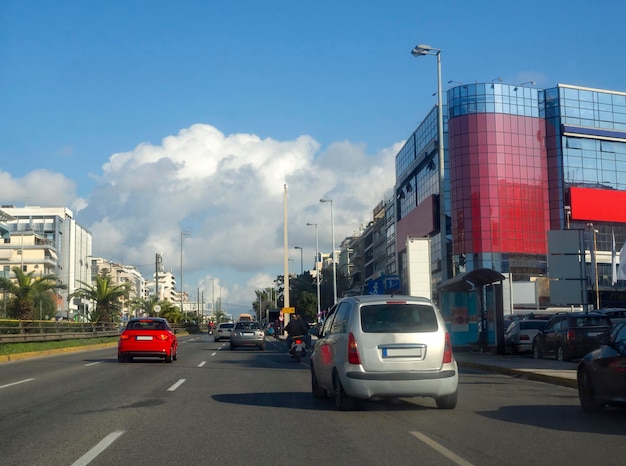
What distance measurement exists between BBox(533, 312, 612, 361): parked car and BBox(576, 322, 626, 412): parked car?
1118 centimetres

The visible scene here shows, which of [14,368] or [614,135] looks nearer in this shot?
[14,368]

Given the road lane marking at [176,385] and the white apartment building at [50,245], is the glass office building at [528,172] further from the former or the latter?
the road lane marking at [176,385]

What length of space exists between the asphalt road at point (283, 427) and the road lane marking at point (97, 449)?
0.07ft

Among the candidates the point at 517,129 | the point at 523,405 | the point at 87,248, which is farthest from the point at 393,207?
the point at 523,405

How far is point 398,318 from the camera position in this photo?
36.1 feet

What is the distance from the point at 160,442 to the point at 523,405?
20.7 feet

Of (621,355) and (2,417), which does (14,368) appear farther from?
(621,355)

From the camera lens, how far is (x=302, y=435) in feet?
29.1

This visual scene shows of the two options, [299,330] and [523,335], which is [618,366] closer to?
[299,330]

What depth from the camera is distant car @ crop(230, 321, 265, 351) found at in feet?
115

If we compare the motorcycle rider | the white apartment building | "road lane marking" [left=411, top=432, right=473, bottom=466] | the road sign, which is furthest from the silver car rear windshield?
the white apartment building

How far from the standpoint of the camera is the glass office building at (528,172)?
75562 mm

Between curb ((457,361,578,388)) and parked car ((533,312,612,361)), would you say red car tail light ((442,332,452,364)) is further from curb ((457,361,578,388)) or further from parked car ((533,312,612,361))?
parked car ((533,312,612,361))

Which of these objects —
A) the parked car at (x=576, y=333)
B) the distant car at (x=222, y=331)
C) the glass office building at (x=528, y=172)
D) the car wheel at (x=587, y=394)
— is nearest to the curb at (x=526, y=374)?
the parked car at (x=576, y=333)
